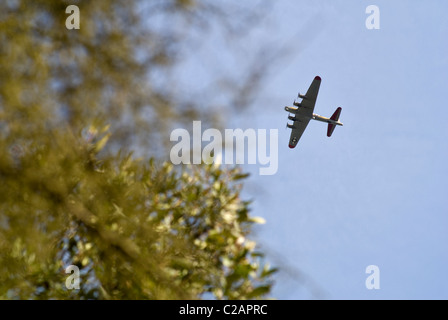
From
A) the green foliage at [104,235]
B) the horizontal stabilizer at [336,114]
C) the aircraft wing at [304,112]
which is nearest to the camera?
the green foliage at [104,235]

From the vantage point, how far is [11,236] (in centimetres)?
252

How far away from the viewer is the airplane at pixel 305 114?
73.2ft

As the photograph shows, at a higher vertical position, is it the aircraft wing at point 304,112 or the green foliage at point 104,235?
the aircraft wing at point 304,112

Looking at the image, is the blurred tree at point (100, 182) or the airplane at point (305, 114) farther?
the airplane at point (305, 114)

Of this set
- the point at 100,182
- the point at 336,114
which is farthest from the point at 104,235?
the point at 336,114

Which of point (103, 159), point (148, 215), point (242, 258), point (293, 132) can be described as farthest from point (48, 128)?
point (293, 132)

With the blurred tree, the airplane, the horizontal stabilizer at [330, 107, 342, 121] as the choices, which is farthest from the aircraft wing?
the blurred tree

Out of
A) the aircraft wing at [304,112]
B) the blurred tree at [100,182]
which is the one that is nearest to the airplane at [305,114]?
the aircraft wing at [304,112]

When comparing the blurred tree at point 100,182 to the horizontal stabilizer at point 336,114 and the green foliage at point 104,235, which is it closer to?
the green foliage at point 104,235

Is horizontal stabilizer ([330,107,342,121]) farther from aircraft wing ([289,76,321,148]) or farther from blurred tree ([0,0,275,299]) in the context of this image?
blurred tree ([0,0,275,299])

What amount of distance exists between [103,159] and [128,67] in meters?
0.80

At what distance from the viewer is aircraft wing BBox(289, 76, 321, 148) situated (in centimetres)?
2207

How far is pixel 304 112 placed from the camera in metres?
24.7
